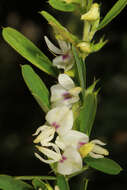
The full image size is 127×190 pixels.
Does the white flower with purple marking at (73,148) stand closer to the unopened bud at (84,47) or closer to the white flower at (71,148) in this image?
the white flower at (71,148)

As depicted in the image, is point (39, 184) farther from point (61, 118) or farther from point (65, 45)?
point (65, 45)

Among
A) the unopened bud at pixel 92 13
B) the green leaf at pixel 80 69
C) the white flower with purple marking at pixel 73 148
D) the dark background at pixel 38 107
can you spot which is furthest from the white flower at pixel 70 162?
the dark background at pixel 38 107

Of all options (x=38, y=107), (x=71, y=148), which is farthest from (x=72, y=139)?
(x=38, y=107)

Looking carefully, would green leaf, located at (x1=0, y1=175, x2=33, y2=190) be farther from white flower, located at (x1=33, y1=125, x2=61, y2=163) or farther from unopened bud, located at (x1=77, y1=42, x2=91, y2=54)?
unopened bud, located at (x1=77, y1=42, x2=91, y2=54)

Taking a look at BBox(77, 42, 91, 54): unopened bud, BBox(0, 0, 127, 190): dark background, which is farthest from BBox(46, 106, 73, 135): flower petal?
BBox(0, 0, 127, 190): dark background

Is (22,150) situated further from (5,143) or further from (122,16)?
(122,16)

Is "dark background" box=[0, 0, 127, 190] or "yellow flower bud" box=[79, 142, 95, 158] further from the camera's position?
"dark background" box=[0, 0, 127, 190]
